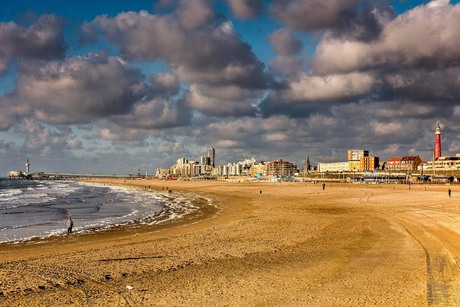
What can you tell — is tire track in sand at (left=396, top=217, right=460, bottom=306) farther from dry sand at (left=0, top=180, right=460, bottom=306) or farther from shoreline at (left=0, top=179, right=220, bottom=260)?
shoreline at (left=0, top=179, right=220, bottom=260)

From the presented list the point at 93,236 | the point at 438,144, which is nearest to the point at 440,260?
the point at 93,236

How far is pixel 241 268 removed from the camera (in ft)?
48.0

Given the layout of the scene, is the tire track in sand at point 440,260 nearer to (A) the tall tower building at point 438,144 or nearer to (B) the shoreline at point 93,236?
(B) the shoreline at point 93,236

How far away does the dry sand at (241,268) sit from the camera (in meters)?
11.1

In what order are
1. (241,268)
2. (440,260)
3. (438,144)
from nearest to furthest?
1. (241,268)
2. (440,260)
3. (438,144)

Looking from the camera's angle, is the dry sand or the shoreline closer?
the dry sand

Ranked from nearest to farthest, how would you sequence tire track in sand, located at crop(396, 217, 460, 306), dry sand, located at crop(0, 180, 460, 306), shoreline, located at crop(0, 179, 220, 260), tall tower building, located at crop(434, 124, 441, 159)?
tire track in sand, located at crop(396, 217, 460, 306), dry sand, located at crop(0, 180, 460, 306), shoreline, located at crop(0, 179, 220, 260), tall tower building, located at crop(434, 124, 441, 159)

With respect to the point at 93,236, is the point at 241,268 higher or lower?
higher

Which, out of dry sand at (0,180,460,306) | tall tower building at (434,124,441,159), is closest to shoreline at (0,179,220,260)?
dry sand at (0,180,460,306)

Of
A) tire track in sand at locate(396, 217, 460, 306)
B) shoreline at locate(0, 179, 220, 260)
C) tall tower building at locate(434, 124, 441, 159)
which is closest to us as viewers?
tire track in sand at locate(396, 217, 460, 306)

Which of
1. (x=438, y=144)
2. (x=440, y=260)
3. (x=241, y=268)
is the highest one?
(x=438, y=144)

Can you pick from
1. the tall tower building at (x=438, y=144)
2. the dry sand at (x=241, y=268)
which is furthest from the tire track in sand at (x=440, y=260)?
the tall tower building at (x=438, y=144)

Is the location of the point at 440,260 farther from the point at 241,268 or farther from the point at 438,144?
the point at 438,144

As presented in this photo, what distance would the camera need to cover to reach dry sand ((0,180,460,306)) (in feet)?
36.3
